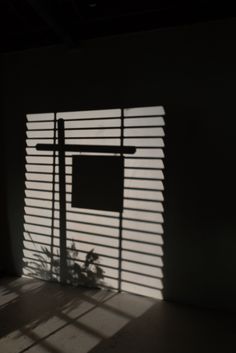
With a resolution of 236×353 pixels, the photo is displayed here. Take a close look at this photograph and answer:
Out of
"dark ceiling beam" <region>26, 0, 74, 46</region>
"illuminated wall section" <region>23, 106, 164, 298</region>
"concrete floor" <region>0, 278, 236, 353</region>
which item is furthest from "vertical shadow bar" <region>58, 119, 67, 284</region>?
"dark ceiling beam" <region>26, 0, 74, 46</region>

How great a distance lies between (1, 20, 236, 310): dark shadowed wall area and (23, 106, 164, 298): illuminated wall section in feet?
0.34

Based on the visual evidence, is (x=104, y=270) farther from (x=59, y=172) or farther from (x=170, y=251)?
(x=59, y=172)

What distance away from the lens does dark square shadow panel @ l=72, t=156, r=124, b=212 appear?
286cm

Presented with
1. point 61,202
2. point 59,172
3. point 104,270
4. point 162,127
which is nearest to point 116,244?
point 104,270

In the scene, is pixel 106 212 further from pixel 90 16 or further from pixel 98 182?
pixel 90 16

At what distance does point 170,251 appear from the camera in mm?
2727

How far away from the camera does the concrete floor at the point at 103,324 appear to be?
2129 mm

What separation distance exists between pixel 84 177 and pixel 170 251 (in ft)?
3.55

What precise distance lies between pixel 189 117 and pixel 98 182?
41.1 inches

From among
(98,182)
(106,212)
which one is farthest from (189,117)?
(106,212)

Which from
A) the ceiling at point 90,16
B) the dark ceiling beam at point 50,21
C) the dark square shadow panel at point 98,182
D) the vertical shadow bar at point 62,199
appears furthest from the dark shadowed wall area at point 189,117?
the dark square shadow panel at point 98,182

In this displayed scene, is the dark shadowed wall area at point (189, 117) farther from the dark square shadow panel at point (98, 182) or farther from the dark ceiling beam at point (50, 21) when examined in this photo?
the dark square shadow panel at point (98, 182)

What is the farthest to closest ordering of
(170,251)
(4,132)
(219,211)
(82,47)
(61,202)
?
1. (4,132)
2. (61,202)
3. (82,47)
4. (170,251)
5. (219,211)

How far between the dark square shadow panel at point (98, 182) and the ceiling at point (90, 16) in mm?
1150
